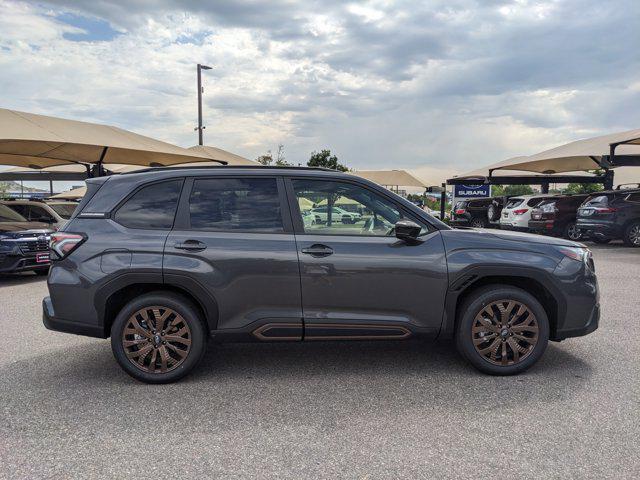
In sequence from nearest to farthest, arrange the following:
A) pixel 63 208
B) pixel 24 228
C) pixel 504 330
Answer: pixel 504 330 < pixel 24 228 < pixel 63 208

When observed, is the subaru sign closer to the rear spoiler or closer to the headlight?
the headlight

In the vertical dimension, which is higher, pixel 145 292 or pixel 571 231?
pixel 571 231

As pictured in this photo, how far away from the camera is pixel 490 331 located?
4117 mm

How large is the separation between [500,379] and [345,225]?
1782mm

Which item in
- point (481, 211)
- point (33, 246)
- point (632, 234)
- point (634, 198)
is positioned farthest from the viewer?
point (481, 211)

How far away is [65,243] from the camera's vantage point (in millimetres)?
4031

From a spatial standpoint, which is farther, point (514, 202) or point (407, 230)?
point (514, 202)

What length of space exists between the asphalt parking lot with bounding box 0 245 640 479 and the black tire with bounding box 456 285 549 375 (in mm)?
115

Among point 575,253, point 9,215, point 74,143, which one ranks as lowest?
point 575,253

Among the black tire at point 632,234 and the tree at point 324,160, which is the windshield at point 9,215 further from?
the tree at point 324,160

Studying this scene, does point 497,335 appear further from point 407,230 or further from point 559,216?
point 559,216

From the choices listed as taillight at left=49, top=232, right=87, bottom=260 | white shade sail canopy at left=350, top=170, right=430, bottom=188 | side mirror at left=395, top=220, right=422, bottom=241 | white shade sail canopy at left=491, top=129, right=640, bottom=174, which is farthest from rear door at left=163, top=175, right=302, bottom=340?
white shade sail canopy at left=350, top=170, right=430, bottom=188

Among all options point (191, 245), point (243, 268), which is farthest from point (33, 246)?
point (243, 268)

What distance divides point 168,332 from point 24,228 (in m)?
6.89
